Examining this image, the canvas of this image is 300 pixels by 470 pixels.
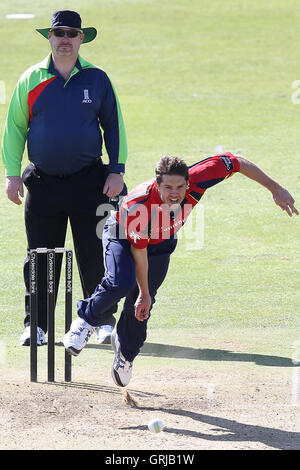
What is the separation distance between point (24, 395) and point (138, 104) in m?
11.5

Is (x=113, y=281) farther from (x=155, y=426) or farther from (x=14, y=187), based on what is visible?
(x=14, y=187)

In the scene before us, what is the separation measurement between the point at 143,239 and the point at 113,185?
5.41 feet

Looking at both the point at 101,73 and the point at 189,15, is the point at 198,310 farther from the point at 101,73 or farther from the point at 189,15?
the point at 189,15

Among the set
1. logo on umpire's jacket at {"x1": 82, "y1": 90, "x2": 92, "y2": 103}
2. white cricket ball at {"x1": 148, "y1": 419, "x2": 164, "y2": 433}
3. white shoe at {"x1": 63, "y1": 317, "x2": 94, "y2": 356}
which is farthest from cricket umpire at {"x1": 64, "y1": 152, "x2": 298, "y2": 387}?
logo on umpire's jacket at {"x1": 82, "y1": 90, "x2": 92, "y2": 103}

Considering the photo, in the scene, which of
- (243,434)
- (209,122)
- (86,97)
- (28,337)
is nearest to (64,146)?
(86,97)

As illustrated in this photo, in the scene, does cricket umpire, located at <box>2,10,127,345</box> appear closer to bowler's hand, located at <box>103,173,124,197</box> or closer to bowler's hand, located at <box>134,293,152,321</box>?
bowler's hand, located at <box>103,173,124,197</box>

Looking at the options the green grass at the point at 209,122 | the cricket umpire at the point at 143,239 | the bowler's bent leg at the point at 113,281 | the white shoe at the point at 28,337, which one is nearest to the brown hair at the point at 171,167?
the cricket umpire at the point at 143,239

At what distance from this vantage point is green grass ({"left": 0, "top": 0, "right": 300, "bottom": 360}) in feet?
32.0

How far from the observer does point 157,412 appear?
6.73 m

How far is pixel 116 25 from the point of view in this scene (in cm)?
2292

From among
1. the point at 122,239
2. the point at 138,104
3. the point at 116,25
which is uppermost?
the point at 116,25

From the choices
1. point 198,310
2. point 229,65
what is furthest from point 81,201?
point 229,65

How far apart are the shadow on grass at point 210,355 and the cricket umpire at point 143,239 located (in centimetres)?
105
